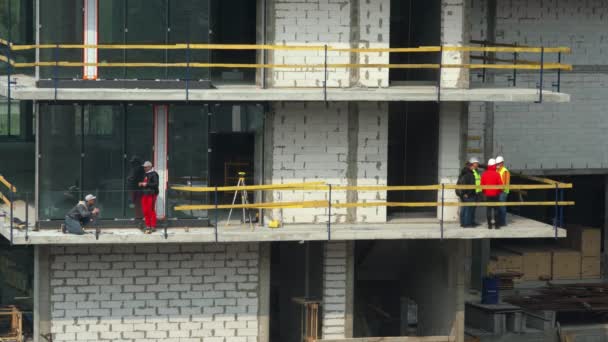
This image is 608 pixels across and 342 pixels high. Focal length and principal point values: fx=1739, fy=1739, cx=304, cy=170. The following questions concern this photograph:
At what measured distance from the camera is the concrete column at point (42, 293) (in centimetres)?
3538

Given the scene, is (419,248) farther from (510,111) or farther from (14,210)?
(14,210)

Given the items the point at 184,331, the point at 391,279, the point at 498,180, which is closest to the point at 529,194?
the point at 391,279

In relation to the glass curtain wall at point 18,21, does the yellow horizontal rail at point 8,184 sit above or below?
below

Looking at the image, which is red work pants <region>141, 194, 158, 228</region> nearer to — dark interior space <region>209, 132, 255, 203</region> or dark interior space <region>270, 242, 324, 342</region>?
dark interior space <region>209, 132, 255, 203</region>

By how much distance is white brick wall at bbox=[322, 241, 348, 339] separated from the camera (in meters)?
36.8

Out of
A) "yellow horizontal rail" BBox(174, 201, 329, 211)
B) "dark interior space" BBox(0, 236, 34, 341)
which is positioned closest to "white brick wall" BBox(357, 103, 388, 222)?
"yellow horizontal rail" BBox(174, 201, 329, 211)

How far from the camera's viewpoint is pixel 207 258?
1419 inches

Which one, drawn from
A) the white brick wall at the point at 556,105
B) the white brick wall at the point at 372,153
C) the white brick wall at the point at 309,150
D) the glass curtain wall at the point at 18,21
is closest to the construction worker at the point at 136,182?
the white brick wall at the point at 309,150

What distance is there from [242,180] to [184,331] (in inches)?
132

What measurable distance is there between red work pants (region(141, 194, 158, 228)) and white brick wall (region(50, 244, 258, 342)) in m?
1.06

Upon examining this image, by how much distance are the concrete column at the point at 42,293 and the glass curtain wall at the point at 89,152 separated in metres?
1.04

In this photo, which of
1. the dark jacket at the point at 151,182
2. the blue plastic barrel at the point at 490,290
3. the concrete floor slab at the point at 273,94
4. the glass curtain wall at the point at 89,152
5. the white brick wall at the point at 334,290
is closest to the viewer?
the concrete floor slab at the point at 273,94

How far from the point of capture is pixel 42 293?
1394 inches

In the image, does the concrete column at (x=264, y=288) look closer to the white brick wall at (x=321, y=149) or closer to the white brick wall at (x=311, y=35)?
the white brick wall at (x=321, y=149)
